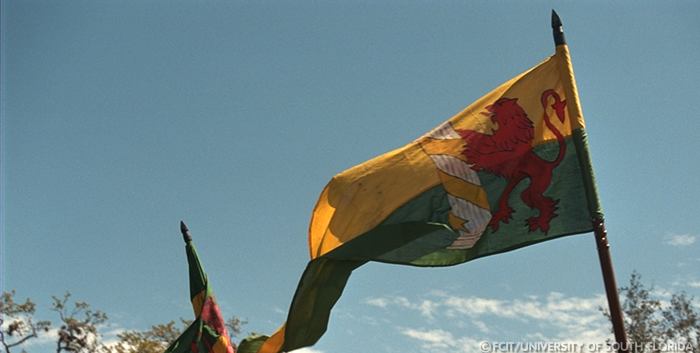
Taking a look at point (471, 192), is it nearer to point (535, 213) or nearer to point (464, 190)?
point (464, 190)

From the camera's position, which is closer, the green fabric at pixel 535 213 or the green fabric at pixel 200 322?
the green fabric at pixel 535 213

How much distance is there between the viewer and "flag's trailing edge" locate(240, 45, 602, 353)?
8141mm

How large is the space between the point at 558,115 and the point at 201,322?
6.11 m

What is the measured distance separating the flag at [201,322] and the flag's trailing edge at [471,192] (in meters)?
3.78

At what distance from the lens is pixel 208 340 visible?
11.7 m

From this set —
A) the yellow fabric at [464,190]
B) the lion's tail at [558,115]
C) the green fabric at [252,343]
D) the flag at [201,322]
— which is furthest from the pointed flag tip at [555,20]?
the flag at [201,322]

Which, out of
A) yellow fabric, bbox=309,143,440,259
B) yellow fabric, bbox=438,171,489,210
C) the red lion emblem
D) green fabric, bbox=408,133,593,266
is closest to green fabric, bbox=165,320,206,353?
yellow fabric, bbox=309,143,440,259

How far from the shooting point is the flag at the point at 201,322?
1164 cm

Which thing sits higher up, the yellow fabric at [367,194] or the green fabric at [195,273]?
the green fabric at [195,273]

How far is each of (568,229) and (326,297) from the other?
96.3 inches

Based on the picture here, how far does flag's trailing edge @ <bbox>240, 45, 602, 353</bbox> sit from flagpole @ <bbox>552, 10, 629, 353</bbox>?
20 centimetres

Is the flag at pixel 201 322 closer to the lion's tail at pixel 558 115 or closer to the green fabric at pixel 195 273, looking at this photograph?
the green fabric at pixel 195 273

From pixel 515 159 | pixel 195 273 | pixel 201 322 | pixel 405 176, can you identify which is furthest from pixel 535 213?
pixel 195 273

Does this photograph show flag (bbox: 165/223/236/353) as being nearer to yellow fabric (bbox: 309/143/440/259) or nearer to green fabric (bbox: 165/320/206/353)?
green fabric (bbox: 165/320/206/353)
